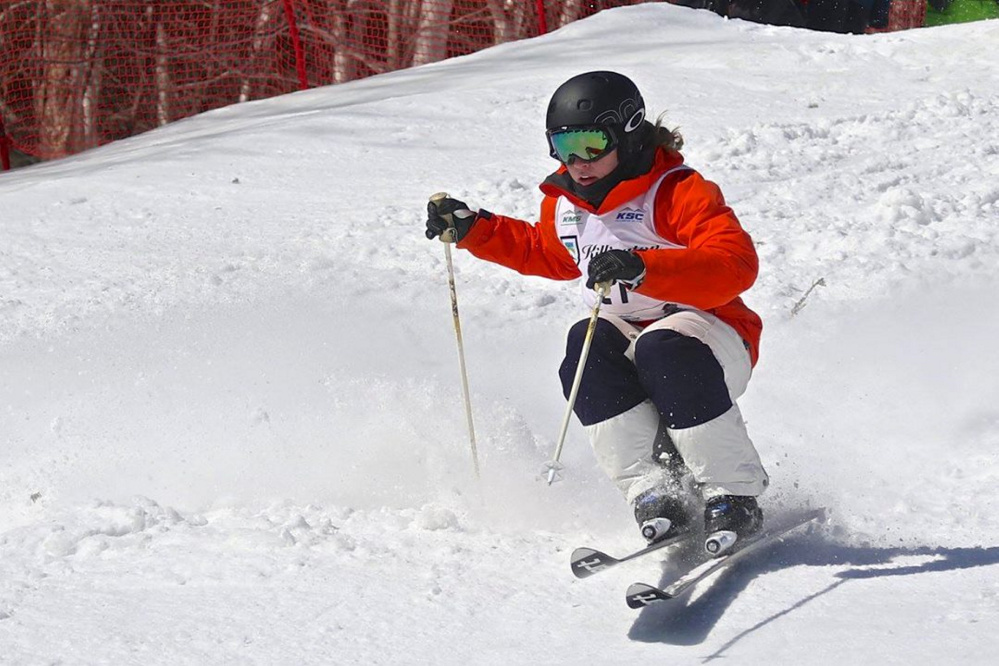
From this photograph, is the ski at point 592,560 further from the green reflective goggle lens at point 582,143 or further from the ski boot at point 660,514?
→ the green reflective goggle lens at point 582,143

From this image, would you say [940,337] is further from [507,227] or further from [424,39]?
[424,39]

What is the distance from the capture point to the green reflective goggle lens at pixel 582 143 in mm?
3666

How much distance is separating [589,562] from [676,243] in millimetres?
956

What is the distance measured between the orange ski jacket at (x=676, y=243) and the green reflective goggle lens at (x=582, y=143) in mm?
118

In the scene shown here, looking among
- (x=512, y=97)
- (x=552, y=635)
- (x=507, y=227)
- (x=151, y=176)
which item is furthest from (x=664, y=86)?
(x=552, y=635)

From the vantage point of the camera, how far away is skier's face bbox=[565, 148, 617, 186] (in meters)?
3.71

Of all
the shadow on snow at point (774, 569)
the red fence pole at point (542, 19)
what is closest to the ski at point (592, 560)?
the shadow on snow at point (774, 569)

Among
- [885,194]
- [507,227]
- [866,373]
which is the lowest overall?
[866,373]

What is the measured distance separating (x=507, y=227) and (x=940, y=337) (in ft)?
8.27

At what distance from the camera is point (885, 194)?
22.3 ft

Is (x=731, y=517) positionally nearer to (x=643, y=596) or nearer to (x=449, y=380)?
(x=643, y=596)

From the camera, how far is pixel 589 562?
350 centimetres

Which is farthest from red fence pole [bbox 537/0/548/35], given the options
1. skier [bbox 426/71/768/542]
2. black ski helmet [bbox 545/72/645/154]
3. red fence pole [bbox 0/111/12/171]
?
black ski helmet [bbox 545/72/645/154]

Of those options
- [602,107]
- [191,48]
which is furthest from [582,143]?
[191,48]
